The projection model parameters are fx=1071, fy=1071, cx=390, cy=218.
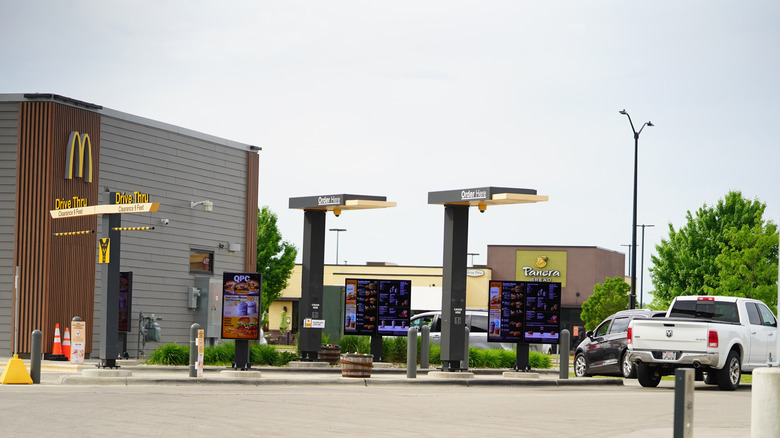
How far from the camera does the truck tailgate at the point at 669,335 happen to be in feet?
73.7

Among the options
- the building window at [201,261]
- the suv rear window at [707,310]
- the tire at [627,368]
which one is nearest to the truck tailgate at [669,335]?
the suv rear window at [707,310]

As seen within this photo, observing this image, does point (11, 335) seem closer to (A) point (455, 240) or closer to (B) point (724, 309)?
(A) point (455, 240)

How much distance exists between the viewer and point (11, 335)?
91.5 ft

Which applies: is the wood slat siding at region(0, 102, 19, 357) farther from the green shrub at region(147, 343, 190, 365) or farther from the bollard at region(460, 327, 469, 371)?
the bollard at region(460, 327, 469, 371)

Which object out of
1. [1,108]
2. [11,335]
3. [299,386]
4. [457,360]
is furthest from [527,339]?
[1,108]

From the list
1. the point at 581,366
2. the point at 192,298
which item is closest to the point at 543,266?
the point at 192,298

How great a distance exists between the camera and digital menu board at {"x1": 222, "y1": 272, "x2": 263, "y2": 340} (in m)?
22.2

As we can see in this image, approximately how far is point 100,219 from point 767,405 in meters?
23.3

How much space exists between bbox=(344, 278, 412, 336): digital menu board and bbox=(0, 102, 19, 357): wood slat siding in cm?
889

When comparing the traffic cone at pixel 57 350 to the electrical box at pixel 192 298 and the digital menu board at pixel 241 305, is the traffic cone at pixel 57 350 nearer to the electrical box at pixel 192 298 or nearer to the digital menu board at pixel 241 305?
the electrical box at pixel 192 298

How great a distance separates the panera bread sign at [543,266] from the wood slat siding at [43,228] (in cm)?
5393

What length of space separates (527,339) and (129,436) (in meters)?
16.0

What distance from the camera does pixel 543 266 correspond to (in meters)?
79.4

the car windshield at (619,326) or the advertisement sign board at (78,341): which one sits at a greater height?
the car windshield at (619,326)
